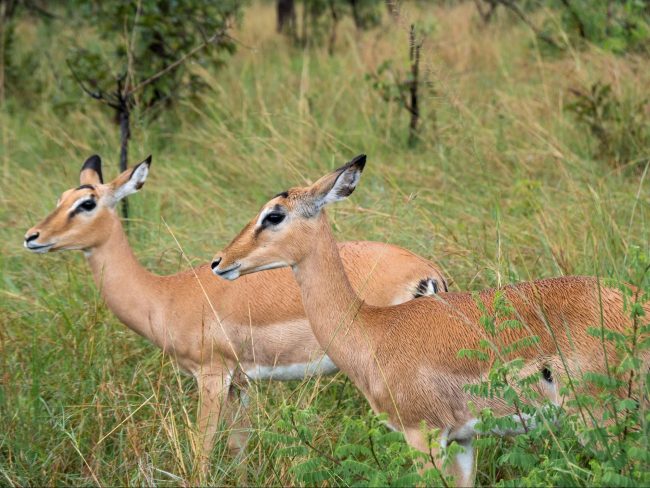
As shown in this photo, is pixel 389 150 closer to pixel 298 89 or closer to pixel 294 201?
pixel 298 89

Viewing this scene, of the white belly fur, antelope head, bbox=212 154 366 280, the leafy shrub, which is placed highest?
antelope head, bbox=212 154 366 280

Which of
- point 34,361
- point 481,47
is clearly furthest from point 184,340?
point 481,47

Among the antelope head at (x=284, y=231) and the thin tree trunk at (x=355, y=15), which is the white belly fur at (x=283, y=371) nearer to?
the antelope head at (x=284, y=231)

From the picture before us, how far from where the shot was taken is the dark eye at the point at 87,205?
4633 millimetres

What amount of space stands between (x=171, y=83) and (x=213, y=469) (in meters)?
4.41

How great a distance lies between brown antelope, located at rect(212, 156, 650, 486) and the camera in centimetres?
318

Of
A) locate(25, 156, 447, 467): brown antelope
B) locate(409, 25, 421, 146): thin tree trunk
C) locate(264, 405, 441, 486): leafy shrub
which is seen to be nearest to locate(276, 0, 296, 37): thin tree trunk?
locate(409, 25, 421, 146): thin tree trunk

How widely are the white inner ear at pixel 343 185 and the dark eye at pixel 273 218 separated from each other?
0.15 meters

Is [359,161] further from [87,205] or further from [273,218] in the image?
[87,205]

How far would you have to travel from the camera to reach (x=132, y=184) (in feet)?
15.8

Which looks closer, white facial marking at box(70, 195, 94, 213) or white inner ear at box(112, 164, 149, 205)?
white facial marking at box(70, 195, 94, 213)

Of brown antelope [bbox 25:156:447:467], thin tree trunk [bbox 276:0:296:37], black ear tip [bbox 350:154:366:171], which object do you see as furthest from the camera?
thin tree trunk [bbox 276:0:296:37]

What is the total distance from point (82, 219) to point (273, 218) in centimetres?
128

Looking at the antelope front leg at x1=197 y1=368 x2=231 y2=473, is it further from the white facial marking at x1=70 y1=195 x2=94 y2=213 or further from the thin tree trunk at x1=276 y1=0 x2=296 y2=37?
the thin tree trunk at x1=276 y1=0 x2=296 y2=37
